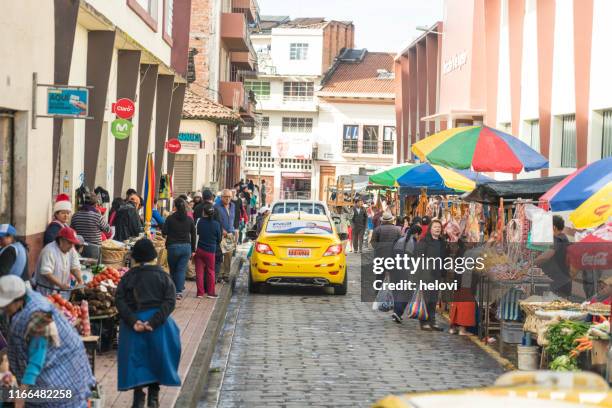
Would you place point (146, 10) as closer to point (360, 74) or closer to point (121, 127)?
point (121, 127)

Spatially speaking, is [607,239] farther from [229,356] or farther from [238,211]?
[238,211]

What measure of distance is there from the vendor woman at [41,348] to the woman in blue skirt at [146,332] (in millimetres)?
2039

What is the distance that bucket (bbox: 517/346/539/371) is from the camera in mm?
12977

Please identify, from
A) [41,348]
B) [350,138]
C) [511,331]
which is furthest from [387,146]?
[41,348]

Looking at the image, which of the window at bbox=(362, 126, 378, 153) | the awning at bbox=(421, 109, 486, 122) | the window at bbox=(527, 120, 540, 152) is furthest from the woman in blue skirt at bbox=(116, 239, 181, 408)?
the window at bbox=(362, 126, 378, 153)

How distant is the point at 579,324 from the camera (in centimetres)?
1194

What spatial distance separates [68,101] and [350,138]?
6809 centimetres

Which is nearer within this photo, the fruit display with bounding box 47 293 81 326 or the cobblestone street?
the fruit display with bounding box 47 293 81 326

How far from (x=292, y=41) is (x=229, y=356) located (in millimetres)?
72929

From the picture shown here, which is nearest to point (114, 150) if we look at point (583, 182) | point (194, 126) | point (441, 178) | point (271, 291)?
point (271, 291)

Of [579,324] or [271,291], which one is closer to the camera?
[579,324]

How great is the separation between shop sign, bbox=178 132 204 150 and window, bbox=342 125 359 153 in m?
40.1

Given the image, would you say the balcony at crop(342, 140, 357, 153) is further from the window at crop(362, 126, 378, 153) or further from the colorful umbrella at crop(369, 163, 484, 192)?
the colorful umbrella at crop(369, 163, 484, 192)

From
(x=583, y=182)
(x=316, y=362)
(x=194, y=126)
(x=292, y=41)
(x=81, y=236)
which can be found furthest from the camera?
(x=292, y=41)
